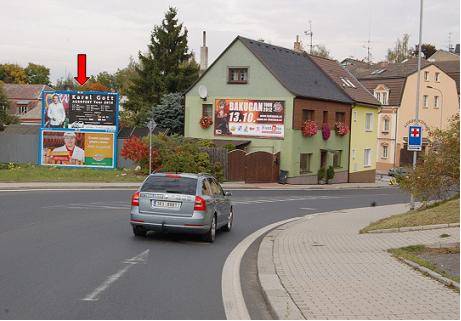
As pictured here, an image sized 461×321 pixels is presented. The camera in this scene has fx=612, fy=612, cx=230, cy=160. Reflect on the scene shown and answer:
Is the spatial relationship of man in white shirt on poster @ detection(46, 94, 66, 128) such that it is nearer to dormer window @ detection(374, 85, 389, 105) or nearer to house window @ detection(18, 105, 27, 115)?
dormer window @ detection(374, 85, 389, 105)

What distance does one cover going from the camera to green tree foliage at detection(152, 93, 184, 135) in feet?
158

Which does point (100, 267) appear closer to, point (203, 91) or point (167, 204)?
point (167, 204)

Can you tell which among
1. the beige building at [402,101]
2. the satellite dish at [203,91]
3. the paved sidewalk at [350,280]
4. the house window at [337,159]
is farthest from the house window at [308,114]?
the paved sidewalk at [350,280]

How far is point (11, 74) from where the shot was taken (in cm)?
11119

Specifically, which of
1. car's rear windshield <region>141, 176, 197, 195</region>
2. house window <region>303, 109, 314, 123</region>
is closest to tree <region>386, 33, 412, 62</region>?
house window <region>303, 109, 314, 123</region>

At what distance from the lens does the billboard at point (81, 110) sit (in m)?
36.2

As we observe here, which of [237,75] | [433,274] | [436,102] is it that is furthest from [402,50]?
[433,274]

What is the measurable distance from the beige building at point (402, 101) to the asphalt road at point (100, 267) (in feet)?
159

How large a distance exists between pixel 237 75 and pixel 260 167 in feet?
23.7

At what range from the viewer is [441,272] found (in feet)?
29.6

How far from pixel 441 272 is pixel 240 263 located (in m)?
3.57

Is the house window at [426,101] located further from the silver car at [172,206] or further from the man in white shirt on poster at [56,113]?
the silver car at [172,206]

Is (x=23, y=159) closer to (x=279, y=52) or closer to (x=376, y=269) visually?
(x=279, y=52)

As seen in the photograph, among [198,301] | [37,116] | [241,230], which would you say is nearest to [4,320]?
[198,301]
